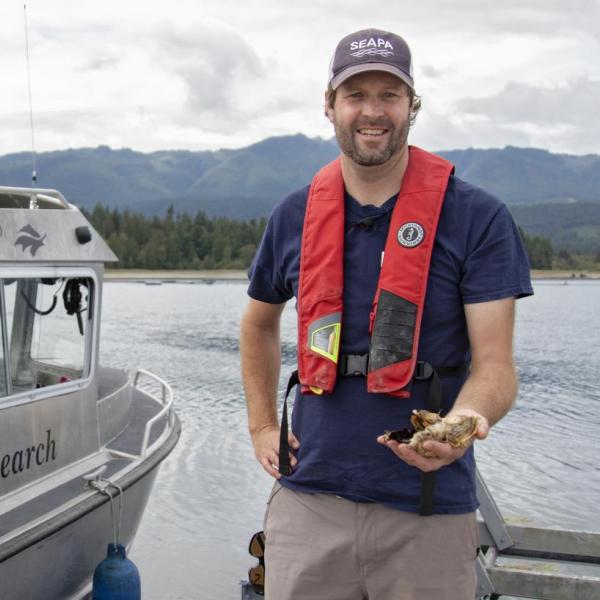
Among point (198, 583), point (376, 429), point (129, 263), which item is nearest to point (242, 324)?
point (376, 429)

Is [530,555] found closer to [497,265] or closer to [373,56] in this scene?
[497,265]

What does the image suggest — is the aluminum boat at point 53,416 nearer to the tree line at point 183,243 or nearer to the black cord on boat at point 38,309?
the black cord on boat at point 38,309

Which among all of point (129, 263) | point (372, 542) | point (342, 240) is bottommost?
point (129, 263)

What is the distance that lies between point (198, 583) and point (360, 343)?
21.3 ft

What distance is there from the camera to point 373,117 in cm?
239

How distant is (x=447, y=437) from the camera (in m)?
2.04

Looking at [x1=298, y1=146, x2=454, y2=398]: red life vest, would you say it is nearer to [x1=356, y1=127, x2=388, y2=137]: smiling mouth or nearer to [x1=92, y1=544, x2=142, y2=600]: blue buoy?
[x1=356, y1=127, x2=388, y2=137]: smiling mouth

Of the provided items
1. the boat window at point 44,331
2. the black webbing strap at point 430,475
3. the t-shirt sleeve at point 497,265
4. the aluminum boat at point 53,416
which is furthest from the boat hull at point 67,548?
the t-shirt sleeve at point 497,265

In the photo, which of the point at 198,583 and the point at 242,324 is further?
the point at 198,583

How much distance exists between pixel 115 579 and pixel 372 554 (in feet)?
12.2

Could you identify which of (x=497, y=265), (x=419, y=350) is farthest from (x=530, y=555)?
(x=497, y=265)

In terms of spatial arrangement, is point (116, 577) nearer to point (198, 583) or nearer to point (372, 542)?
point (198, 583)

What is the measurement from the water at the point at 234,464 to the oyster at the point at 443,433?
249 inches

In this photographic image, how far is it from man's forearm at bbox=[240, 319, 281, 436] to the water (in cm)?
565
